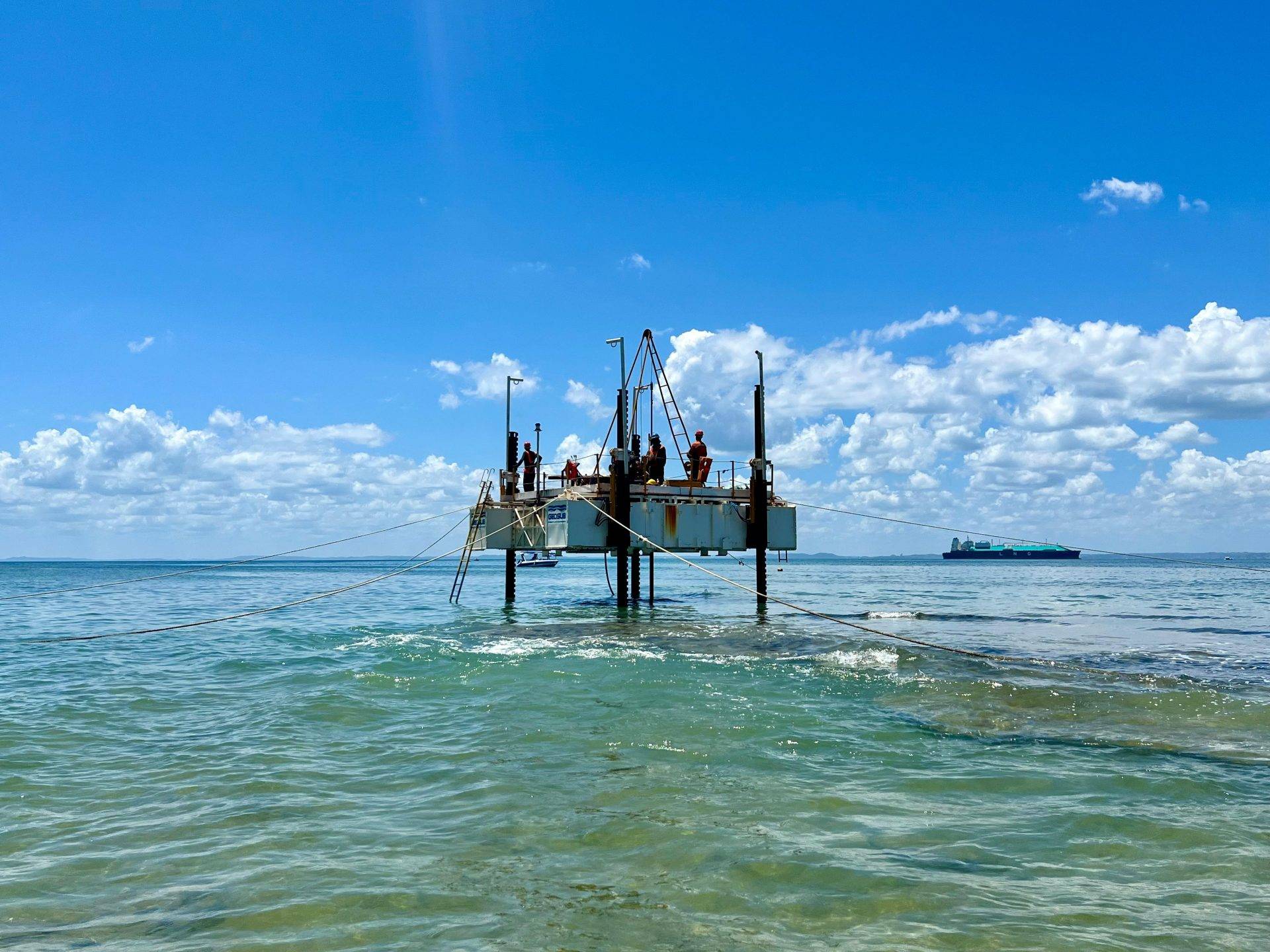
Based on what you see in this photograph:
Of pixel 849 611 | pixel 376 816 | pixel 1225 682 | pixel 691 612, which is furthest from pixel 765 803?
pixel 849 611

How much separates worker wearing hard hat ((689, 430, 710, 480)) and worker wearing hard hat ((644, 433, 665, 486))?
1.02 meters

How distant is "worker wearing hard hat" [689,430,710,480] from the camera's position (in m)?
30.0

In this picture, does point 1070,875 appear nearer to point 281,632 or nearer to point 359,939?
point 359,939

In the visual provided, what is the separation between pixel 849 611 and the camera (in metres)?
37.5

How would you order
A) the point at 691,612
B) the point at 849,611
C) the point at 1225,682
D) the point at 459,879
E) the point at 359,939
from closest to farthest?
the point at 359,939 < the point at 459,879 < the point at 1225,682 < the point at 691,612 < the point at 849,611

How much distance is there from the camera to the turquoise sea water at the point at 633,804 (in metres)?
6.00

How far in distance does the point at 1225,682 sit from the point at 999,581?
69.2 meters

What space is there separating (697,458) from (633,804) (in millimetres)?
22095

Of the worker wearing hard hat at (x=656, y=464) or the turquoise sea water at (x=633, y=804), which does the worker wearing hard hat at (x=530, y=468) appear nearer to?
the worker wearing hard hat at (x=656, y=464)

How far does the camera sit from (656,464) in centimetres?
2998

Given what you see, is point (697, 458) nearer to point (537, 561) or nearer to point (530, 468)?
point (530, 468)

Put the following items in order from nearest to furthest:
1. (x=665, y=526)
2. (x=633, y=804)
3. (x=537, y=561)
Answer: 1. (x=633, y=804)
2. (x=665, y=526)
3. (x=537, y=561)

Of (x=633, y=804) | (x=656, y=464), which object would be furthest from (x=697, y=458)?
(x=633, y=804)

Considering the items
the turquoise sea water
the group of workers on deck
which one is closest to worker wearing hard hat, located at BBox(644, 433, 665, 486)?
the group of workers on deck
